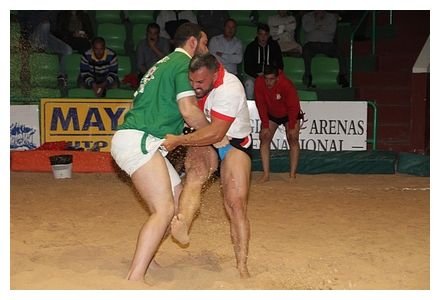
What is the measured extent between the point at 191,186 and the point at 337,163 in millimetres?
5967

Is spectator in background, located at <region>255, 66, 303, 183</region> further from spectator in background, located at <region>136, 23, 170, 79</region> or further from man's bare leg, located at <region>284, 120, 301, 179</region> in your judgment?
spectator in background, located at <region>136, 23, 170, 79</region>

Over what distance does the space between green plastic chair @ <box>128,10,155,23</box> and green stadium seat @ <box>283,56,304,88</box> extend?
133 inches

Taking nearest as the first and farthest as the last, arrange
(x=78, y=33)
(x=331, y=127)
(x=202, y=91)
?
(x=202, y=91), (x=331, y=127), (x=78, y=33)

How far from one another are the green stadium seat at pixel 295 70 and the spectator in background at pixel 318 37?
0.89 ft

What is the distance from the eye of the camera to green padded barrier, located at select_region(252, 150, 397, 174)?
35.6ft

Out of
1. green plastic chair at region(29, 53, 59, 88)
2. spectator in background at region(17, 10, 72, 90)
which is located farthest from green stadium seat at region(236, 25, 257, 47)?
green plastic chair at region(29, 53, 59, 88)

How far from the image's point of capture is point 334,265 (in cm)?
527

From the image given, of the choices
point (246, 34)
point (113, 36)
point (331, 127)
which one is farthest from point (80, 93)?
point (331, 127)

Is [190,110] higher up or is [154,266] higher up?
[190,110]

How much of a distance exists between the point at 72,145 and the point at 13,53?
2680 millimetres

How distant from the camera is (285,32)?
1387 cm

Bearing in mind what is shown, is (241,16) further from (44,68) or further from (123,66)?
(44,68)

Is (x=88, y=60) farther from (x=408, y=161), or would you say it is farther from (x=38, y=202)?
(x=408, y=161)

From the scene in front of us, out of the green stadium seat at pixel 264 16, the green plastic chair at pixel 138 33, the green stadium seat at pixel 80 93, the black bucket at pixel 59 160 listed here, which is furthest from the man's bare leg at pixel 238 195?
the green stadium seat at pixel 264 16
